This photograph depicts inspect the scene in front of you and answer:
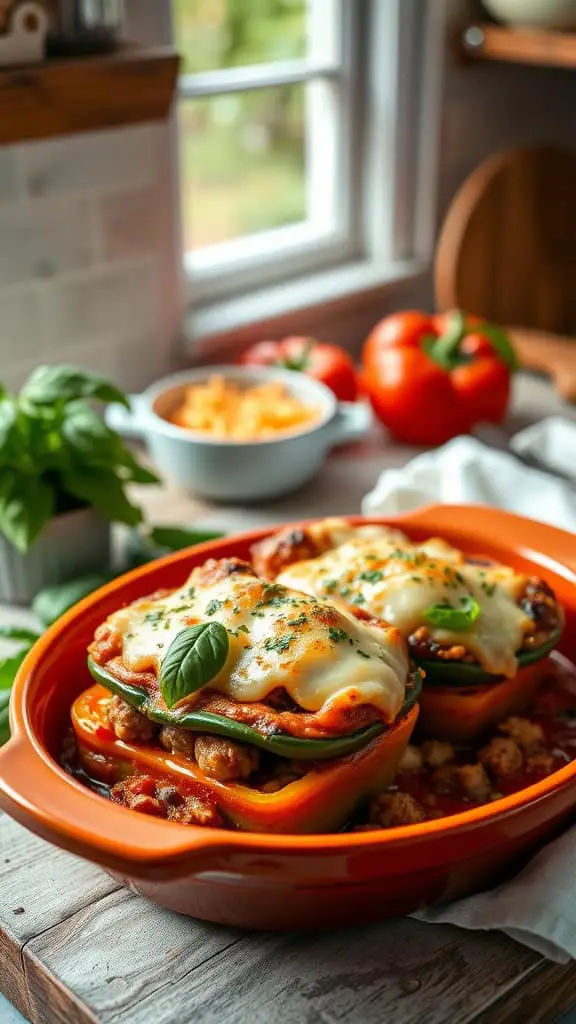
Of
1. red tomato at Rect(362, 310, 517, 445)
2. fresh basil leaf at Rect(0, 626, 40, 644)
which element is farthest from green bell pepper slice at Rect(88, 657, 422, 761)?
red tomato at Rect(362, 310, 517, 445)

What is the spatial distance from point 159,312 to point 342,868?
1.16m

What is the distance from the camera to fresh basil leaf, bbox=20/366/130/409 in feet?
3.83

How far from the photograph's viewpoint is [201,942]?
0.78m

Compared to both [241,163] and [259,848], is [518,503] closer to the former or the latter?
[259,848]

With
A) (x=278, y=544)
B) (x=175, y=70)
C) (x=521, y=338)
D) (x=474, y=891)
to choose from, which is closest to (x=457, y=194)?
(x=521, y=338)

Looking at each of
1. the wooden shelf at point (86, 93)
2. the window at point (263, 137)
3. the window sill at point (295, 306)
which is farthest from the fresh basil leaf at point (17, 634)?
the window at point (263, 137)

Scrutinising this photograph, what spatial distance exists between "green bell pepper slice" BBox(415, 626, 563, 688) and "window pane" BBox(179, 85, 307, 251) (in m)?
1.13

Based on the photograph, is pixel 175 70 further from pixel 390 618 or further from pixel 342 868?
pixel 342 868

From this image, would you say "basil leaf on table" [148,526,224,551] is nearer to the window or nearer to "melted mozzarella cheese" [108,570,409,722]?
"melted mozzarella cheese" [108,570,409,722]

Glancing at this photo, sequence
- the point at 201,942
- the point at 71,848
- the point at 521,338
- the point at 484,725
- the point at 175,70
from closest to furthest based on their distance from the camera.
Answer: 1. the point at 71,848
2. the point at 201,942
3. the point at 484,725
4. the point at 175,70
5. the point at 521,338

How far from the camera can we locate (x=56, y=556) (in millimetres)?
1192

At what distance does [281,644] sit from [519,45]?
1453 mm

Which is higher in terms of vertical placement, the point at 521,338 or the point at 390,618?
the point at 390,618

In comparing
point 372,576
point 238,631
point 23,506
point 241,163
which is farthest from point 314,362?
point 238,631
